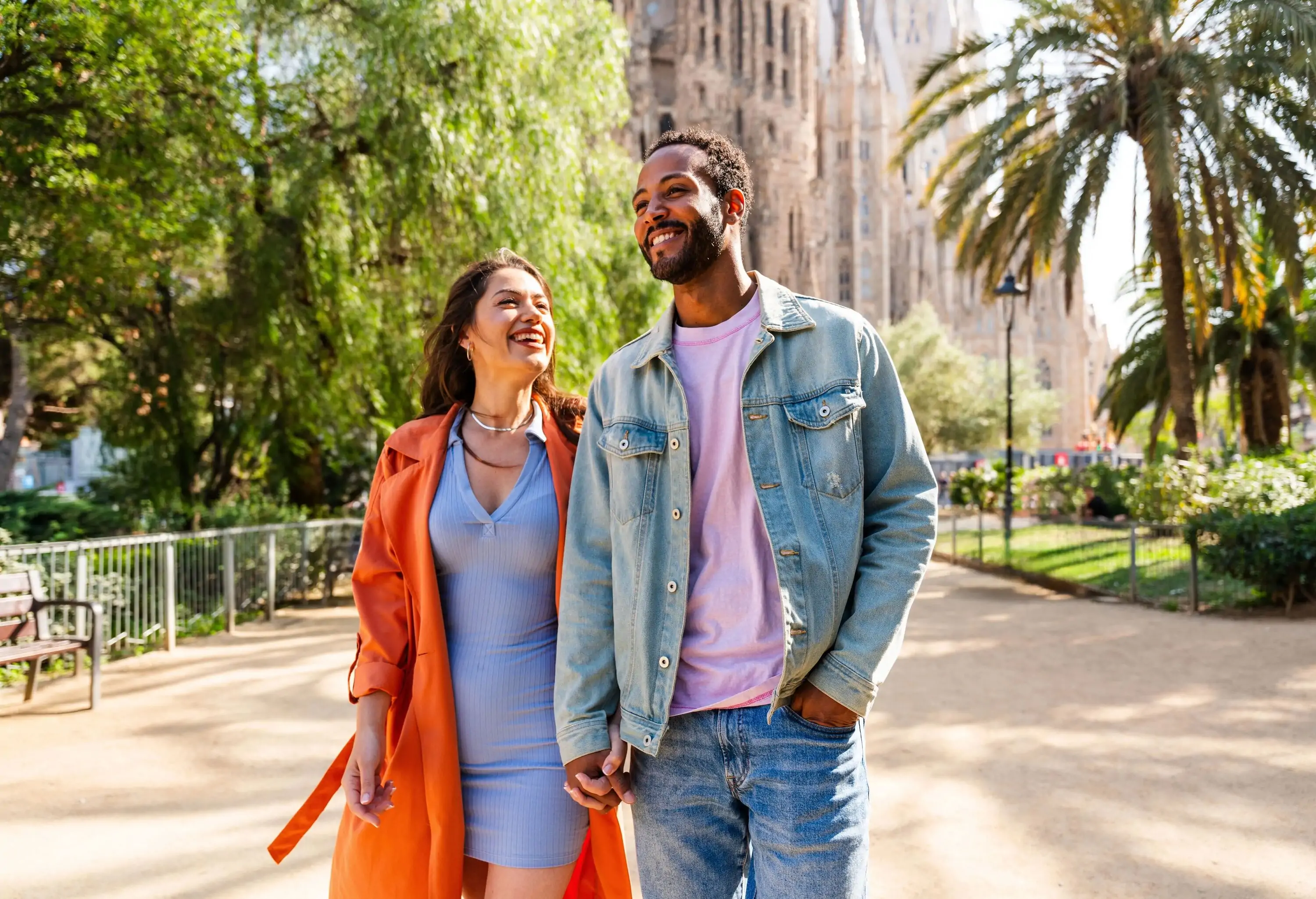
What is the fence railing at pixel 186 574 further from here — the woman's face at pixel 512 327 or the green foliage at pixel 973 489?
the green foliage at pixel 973 489

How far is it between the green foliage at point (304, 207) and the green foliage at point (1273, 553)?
6994 mm

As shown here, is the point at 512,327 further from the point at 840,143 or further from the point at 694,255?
the point at 840,143

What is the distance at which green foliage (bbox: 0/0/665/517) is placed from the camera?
9.77 metres

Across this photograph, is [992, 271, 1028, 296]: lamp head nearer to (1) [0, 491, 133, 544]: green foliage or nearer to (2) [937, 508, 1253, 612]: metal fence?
(2) [937, 508, 1253, 612]: metal fence

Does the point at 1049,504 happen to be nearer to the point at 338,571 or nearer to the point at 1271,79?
the point at 1271,79

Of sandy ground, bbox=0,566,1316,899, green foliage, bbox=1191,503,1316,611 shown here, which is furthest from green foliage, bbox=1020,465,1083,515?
sandy ground, bbox=0,566,1316,899

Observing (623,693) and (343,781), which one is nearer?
(623,693)

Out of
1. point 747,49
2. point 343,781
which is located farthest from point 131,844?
point 747,49

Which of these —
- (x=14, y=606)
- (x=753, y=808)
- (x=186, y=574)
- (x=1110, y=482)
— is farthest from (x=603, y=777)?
(x=1110, y=482)

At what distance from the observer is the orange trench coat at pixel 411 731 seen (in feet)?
7.57

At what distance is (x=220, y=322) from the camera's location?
12.5 metres

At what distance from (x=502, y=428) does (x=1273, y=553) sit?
968 cm

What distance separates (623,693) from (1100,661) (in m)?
7.35

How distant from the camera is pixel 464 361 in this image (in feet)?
9.27
